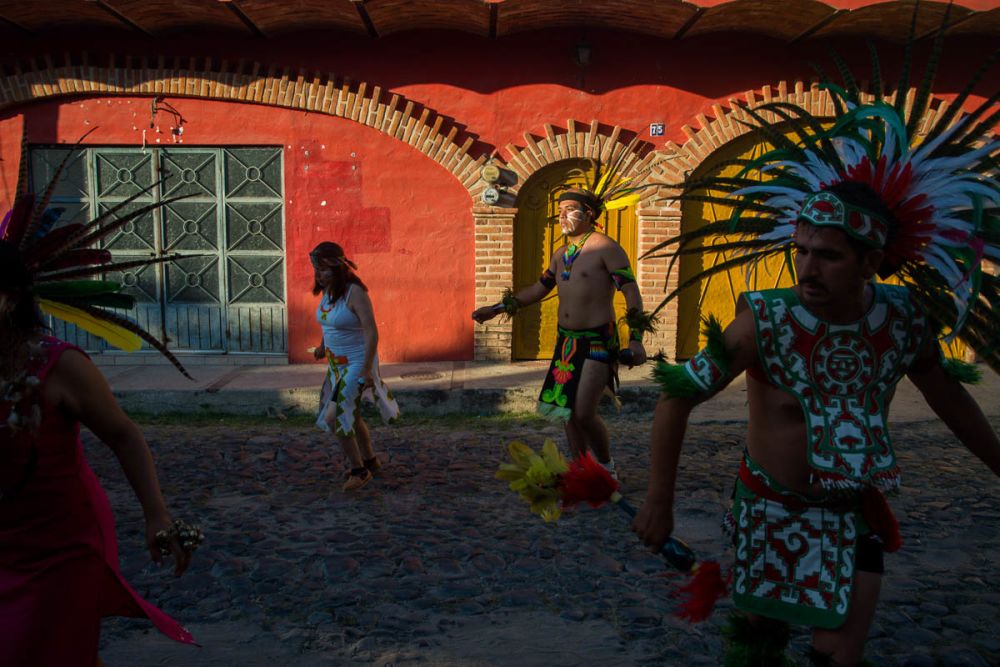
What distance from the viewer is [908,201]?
280cm

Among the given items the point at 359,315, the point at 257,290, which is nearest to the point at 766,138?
the point at 359,315

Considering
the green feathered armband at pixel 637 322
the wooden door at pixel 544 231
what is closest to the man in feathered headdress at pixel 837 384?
the green feathered armband at pixel 637 322

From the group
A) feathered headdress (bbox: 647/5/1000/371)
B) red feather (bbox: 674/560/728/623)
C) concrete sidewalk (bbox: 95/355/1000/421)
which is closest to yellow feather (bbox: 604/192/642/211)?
concrete sidewalk (bbox: 95/355/1000/421)

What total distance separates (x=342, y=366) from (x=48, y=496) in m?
3.79

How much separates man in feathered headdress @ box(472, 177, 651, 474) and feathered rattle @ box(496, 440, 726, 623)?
2.68 meters

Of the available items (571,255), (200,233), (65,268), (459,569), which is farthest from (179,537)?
(200,233)

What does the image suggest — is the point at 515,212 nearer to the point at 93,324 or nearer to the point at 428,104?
the point at 428,104

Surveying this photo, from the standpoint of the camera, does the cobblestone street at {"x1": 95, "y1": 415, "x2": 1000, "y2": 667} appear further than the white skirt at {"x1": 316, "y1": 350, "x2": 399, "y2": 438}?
No

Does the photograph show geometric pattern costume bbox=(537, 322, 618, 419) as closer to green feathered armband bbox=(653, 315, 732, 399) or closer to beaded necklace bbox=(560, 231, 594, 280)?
beaded necklace bbox=(560, 231, 594, 280)

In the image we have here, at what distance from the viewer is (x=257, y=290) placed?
11109 mm

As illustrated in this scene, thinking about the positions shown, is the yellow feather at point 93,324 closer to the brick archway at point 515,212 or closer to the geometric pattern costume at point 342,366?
the geometric pattern costume at point 342,366

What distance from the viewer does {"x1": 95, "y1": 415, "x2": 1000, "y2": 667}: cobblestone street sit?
12.2 feet

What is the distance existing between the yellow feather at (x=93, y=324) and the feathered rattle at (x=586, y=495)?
1.35 m

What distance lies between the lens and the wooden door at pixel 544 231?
10.8 m
